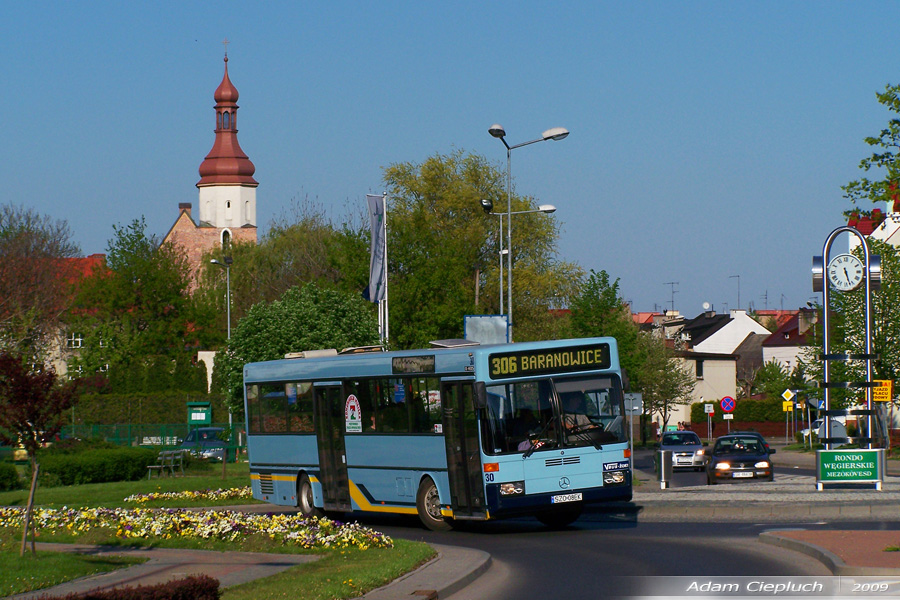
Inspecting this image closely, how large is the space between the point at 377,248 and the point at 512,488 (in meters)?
22.0

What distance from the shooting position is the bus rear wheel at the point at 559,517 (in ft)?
64.8

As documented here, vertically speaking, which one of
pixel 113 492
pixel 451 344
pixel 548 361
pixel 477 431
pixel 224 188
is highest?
pixel 224 188

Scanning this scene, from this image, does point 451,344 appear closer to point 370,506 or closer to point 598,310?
point 370,506

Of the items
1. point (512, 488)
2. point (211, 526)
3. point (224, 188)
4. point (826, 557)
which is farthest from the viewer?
point (224, 188)

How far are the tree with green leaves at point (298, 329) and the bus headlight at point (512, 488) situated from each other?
29574mm

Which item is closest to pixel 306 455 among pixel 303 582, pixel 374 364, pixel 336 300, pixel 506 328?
pixel 374 364

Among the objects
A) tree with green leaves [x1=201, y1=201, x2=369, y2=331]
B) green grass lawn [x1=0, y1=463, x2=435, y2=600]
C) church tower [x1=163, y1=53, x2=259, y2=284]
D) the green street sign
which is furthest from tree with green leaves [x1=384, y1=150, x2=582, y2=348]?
church tower [x1=163, y1=53, x2=259, y2=284]

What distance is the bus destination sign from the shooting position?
18.6m

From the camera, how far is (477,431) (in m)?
18.6

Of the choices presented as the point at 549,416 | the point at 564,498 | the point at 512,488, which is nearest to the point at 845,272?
the point at 549,416

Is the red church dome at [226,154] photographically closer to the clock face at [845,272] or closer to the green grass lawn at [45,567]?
the clock face at [845,272]

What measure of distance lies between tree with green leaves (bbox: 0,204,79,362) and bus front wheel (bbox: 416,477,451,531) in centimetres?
4453

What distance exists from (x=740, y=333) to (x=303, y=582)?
123 meters

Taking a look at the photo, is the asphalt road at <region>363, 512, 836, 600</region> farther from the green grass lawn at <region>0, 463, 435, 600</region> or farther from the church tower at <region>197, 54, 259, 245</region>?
the church tower at <region>197, 54, 259, 245</region>
